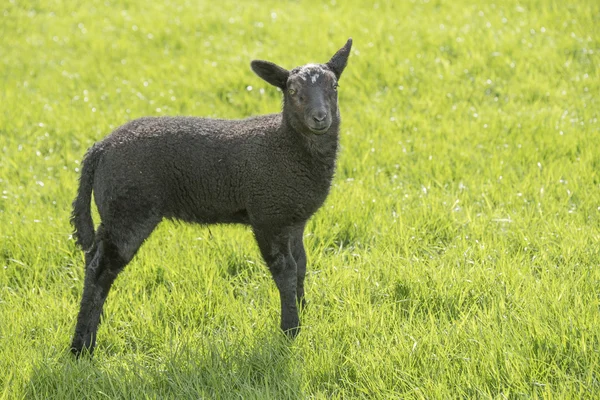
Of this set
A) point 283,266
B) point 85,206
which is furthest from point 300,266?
point 85,206

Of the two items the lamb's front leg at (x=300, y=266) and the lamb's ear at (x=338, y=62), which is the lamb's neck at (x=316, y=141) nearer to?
the lamb's ear at (x=338, y=62)

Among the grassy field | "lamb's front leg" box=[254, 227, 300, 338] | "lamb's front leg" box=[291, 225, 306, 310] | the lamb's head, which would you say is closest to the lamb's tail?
the grassy field

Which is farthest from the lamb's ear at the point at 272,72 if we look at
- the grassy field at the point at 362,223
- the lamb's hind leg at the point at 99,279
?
the grassy field at the point at 362,223

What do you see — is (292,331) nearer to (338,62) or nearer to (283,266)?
(283,266)

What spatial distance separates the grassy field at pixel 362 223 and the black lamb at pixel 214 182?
44 centimetres

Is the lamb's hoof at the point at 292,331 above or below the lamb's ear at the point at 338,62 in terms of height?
below

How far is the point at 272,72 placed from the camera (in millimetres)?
5031

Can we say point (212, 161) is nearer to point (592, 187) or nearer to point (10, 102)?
point (592, 187)

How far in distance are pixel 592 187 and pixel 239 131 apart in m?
3.61

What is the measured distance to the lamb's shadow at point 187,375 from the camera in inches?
173

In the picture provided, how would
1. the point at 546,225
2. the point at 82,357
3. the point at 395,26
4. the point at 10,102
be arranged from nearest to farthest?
the point at 82,357
the point at 546,225
the point at 10,102
the point at 395,26

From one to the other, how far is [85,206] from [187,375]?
4.90 ft

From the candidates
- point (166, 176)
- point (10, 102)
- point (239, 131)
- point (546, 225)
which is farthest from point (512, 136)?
point (10, 102)

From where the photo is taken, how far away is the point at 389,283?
5.49m
